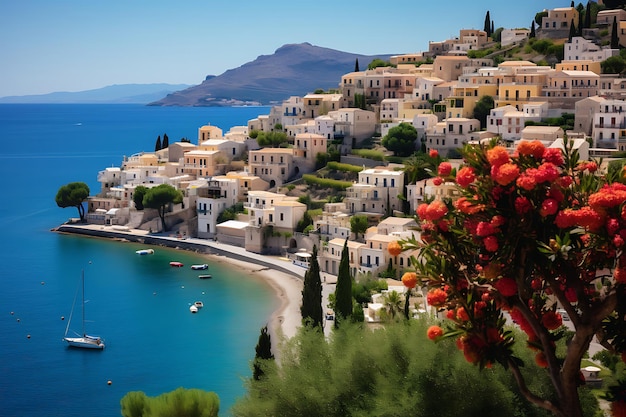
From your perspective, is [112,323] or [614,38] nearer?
[112,323]

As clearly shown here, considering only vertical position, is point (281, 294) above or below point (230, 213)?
below

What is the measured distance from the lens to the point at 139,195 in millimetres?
42875

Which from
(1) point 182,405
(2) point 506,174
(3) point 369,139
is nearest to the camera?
(2) point 506,174

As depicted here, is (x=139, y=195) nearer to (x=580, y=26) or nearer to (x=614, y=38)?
(x=614, y=38)

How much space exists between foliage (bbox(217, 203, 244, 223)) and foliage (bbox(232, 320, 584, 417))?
29.4 metres

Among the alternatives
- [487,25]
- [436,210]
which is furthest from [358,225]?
[436,210]

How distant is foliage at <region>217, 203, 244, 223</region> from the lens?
40375mm

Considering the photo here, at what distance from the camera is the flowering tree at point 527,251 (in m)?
6.41

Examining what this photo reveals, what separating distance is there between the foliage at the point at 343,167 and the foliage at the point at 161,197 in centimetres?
661

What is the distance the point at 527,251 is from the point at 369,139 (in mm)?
36527

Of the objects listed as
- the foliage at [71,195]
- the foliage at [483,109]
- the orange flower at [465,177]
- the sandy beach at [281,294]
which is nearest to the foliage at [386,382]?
the orange flower at [465,177]

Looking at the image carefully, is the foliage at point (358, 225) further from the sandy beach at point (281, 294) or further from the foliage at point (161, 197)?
the foliage at point (161, 197)

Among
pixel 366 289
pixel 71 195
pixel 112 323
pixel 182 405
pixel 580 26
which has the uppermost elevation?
pixel 580 26

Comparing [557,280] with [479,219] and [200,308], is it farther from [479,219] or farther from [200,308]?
[200,308]
